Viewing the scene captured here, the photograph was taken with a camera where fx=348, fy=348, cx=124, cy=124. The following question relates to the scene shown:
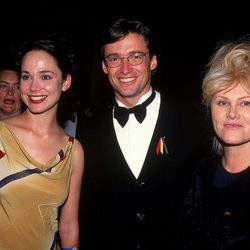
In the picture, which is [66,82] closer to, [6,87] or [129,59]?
[129,59]

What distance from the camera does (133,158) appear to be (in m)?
2.69

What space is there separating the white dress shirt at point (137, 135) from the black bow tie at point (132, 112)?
1.6 inches

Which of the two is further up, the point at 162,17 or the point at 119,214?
the point at 162,17

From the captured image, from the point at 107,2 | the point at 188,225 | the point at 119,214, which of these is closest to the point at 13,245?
the point at 119,214

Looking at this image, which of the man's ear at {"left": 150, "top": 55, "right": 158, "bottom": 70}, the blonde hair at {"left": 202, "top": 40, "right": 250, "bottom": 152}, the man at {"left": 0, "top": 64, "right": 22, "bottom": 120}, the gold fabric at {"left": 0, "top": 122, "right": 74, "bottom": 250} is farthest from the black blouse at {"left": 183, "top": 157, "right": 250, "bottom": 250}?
the man at {"left": 0, "top": 64, "right": 22, "bottom": 120}

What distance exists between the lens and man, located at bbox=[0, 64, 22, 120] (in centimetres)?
407

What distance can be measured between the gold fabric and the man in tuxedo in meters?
0.36

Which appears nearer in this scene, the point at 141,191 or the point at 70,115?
the point at 141,191

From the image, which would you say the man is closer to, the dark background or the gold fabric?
the gold fabric

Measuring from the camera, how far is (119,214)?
2.65m

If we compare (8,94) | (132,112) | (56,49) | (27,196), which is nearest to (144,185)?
(132,112)

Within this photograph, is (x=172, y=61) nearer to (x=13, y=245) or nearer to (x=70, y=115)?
(x=70, y=115)

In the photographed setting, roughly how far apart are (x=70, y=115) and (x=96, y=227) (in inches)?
87.6

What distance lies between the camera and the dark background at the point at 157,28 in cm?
654
